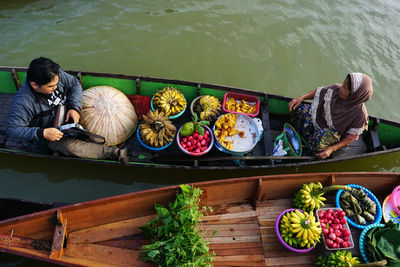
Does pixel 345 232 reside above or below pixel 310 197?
below

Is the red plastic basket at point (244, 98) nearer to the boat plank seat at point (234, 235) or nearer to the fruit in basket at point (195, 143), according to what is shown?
the fruit in basket at point (195, 143)

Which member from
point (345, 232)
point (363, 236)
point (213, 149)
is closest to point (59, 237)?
point (213, 149)

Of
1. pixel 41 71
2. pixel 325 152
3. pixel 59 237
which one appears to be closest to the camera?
pixel 59 237

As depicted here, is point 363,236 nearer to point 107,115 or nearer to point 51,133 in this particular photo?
point 107,115

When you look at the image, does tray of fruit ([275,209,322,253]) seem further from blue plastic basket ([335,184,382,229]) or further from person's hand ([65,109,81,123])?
person's hand ([65,109,81,123])

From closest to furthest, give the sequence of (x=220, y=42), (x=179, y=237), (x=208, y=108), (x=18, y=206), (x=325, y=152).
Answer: (x=179, y=237)
(x=18, y=206)
(x=325, y=152)
(x=208, y=108)
(x=220, y=42)

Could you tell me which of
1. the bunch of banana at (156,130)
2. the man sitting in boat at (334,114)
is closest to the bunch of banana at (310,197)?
the man sitting in boat at (334,114)

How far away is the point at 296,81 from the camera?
698 cm

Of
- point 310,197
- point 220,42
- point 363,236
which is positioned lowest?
point 363,236


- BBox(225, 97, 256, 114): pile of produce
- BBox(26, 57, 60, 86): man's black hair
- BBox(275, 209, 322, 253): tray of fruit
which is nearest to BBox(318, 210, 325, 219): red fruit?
BBox(275, 209, 322, 253): tray of fruit

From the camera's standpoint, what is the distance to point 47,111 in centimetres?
400

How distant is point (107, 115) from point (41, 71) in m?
1.39

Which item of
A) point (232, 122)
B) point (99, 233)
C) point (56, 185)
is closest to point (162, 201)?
point (99, 233)

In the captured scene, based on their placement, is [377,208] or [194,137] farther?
[194,137]
